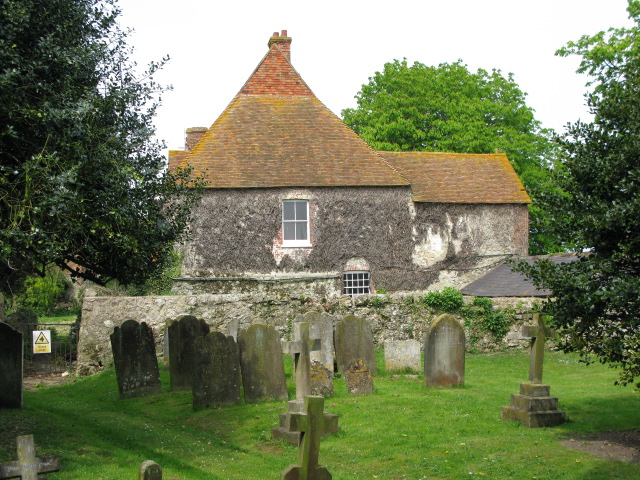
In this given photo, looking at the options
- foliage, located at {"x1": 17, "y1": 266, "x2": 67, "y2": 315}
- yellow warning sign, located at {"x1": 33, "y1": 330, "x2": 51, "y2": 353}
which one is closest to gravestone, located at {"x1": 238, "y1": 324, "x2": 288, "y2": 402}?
yellow warning sign, located at {"x1": 33, "y1": 330, "x2": 51, "y2": 353}

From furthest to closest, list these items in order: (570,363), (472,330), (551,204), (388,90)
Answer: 1. (388,90)
2. (472,330)
3. (570,363)
4. (551,204)

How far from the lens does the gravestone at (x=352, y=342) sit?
17094 mm

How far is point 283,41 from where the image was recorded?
31.6 m

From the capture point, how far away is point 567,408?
13164mm

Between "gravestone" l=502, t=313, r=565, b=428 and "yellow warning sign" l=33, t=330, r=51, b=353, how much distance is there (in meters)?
13.6

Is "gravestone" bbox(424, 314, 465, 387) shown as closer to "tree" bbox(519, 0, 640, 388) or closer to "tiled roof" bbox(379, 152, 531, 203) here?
"tree" bbox(519, 0, 640, 388)

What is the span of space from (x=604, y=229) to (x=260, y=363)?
7505mm

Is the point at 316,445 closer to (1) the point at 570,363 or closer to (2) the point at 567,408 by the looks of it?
(2) the point at 567,408

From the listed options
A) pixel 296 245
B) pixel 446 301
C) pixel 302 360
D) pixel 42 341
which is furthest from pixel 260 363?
pixel 296 245

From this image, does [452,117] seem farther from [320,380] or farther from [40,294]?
[320,380]

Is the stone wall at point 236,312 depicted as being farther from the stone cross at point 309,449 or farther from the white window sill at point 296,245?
the stone cross at point 309,449

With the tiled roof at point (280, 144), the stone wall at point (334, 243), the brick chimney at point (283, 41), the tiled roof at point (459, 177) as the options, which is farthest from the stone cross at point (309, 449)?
the brick chimney at point (283, 41)

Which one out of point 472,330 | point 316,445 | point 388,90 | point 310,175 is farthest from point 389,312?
point 388,90

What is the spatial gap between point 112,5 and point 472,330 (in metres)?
14.7
